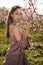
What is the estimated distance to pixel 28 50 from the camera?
10.8 feet

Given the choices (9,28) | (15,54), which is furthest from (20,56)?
(9,28)

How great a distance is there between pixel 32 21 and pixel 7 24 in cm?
36

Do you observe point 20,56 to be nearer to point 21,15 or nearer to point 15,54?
point 15,54

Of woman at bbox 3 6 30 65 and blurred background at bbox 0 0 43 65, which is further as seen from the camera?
blurred background at bbox 0 0 43 65

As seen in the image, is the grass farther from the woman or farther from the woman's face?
the woman's face

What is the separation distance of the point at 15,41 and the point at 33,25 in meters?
0.37

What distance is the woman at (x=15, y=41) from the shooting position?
10.2ft

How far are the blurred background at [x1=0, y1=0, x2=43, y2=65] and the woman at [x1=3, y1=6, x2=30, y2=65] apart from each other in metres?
0.12

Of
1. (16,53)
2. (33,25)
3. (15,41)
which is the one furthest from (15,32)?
(33,25)

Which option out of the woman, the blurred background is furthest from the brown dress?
the blurred background

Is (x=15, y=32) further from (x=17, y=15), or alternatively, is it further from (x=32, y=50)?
(x=32, y=50)

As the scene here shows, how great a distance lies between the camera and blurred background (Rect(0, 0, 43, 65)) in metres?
3.33

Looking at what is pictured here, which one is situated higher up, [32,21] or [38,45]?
[32,21]

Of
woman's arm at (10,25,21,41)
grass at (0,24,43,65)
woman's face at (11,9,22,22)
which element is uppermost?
woman's face at (11,9,22,22)
